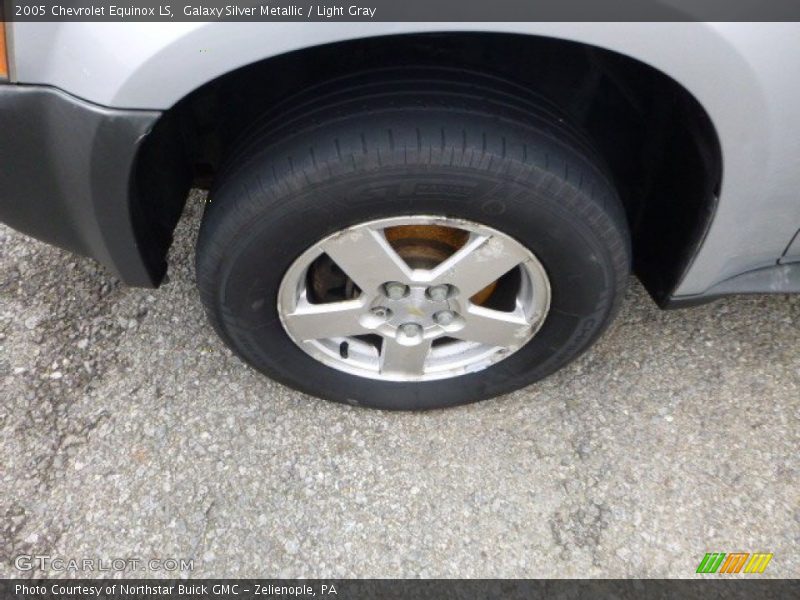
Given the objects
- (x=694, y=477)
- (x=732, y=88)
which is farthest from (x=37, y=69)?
(x=694, y=477)

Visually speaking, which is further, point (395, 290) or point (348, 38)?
point (395, 290)

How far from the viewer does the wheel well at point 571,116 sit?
1514 mm

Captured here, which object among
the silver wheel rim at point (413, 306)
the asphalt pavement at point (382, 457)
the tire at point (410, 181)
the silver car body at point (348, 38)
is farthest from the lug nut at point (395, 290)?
the silver car body at point (348, 38)

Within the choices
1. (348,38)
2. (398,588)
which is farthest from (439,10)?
(398,588)

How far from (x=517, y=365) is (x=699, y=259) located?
1.69 feet

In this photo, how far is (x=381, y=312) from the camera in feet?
5.77

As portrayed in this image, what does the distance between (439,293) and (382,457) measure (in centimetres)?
51

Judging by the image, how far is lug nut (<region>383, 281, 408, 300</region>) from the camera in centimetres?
168

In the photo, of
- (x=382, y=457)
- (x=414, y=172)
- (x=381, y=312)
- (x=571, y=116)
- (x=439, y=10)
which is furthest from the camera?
(x=382, y=457)

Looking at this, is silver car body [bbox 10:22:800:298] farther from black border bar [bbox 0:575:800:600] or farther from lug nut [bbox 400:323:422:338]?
black border bar [bbox 0:575:800:600]

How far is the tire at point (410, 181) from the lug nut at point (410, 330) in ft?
1.07
